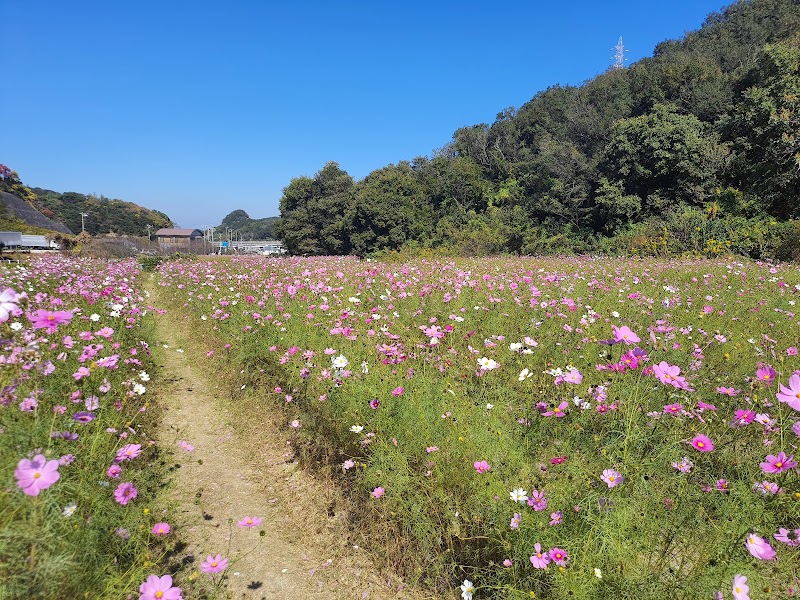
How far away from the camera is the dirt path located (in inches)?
90.5

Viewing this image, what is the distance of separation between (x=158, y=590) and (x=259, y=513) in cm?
144

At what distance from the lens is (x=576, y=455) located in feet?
7.52

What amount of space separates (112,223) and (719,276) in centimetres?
9683

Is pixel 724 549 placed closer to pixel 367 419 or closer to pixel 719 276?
pixel 367 419

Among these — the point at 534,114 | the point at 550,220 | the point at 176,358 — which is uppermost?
the point at 534,114

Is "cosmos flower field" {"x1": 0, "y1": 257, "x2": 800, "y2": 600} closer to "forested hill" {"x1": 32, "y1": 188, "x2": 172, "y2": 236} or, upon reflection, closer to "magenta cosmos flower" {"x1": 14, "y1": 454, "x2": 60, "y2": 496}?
"magenta cosmos flower" {"x1": 14, "y1": 454, "x2": 60, "y2": 496}

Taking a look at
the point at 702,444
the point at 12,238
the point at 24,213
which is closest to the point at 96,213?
the point at 24,213

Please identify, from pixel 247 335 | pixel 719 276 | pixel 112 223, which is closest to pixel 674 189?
pixel 719 276

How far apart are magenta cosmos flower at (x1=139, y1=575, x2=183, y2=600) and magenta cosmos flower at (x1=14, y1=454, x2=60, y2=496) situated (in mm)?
463

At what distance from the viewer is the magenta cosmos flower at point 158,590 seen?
144 centimetres

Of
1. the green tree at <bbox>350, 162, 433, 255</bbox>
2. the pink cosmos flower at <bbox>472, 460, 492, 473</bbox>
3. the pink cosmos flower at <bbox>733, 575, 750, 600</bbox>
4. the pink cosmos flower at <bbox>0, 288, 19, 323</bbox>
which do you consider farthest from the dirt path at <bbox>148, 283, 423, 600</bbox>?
the green tree at <bbox>350, 162, 433, 255</bbox>

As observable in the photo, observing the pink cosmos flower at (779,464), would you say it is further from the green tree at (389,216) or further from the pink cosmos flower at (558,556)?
the green tree at (389,216)

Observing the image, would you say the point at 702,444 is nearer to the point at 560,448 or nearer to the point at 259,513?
the point at 560,448

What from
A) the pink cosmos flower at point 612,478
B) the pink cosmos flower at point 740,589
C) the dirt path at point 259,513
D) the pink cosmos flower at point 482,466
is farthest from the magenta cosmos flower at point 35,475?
the pink cosmos flower at point 740,589
